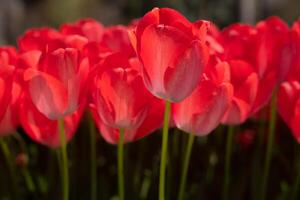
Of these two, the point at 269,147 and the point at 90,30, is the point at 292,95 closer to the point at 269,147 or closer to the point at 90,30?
the point at 269,147

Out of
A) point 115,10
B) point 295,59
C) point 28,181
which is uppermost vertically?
point 295,59

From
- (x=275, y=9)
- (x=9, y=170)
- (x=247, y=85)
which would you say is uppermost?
(x=247, y=85)

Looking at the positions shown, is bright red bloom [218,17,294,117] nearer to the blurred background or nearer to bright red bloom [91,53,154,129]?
bright red bloom [91,53,154,129]

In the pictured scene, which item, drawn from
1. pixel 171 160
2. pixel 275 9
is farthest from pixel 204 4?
pixel 171 160

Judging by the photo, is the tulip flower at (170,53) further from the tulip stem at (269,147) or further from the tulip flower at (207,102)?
the tulip stem at (269,147)

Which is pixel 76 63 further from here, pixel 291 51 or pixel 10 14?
pixel 10 14

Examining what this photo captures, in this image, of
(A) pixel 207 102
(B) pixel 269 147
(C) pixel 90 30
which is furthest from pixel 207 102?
(C) pixel 90 30

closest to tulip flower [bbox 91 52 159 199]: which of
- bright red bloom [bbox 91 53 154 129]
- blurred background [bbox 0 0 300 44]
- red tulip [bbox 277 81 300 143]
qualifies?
bright red bloom [bbox 91 53 154 129]
